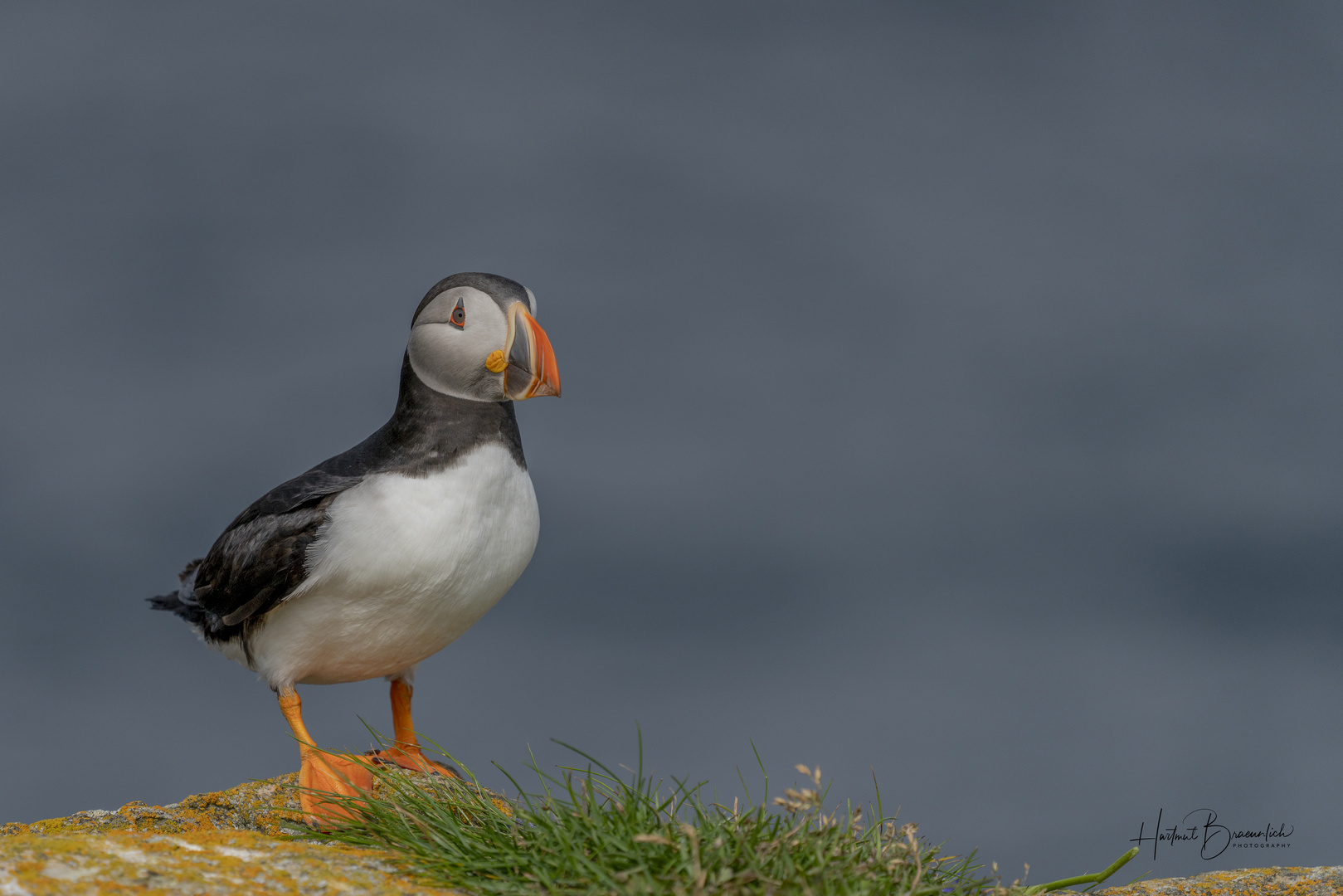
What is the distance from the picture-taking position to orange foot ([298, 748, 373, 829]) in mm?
4676

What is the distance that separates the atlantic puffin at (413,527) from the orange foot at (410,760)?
0.02 m

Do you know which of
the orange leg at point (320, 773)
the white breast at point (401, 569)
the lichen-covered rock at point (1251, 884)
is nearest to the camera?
the orange leg at point (320, 773)

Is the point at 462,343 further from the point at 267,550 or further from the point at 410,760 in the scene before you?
the point at 410,760

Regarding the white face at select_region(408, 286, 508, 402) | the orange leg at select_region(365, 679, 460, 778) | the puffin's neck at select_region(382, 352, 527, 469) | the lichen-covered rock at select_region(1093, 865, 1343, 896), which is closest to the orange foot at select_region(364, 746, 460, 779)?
the orange leg at select_region(365, 679, 460, 778)

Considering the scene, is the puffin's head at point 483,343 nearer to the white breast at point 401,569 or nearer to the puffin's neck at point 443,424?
A: the puffin's neck at point 443,424

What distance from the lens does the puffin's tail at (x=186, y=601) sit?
6.85 meters

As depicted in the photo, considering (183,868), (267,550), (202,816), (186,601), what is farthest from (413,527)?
(183,868)

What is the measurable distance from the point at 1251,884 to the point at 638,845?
3.29m

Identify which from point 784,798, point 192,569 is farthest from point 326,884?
point 192,569

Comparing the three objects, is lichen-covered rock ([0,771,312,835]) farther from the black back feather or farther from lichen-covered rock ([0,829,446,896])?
lichen-covered rock ([0,829,446,896])

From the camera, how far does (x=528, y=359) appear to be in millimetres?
5781

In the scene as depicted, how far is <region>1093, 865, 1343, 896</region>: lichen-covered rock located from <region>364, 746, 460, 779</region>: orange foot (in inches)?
121

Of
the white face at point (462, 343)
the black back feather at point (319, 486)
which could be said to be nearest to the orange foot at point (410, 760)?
the black back feather at point (319, 486)

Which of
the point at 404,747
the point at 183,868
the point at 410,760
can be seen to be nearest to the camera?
the point at 183,868
